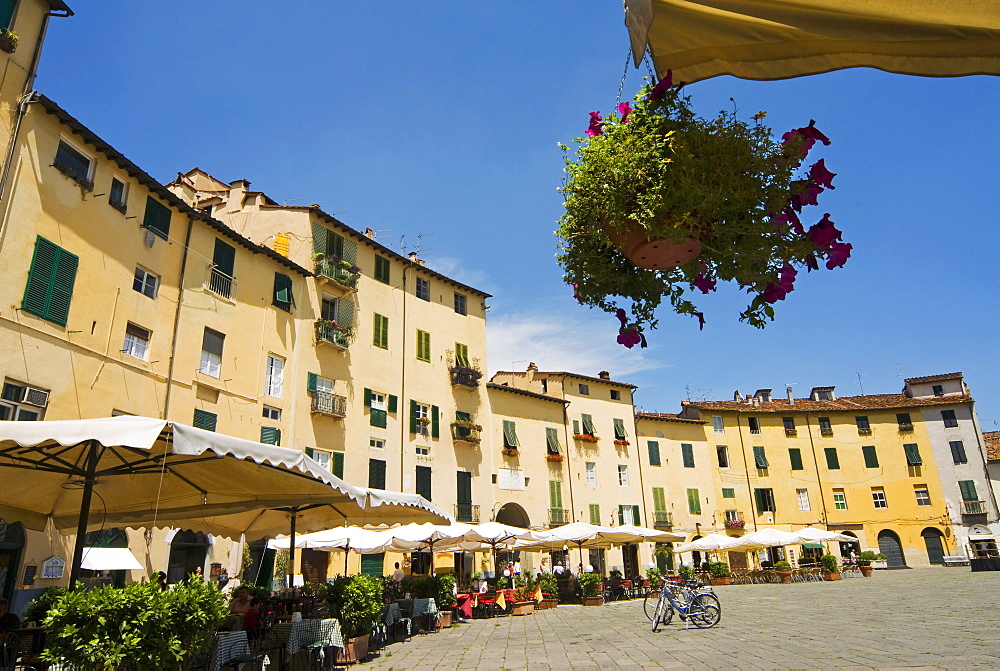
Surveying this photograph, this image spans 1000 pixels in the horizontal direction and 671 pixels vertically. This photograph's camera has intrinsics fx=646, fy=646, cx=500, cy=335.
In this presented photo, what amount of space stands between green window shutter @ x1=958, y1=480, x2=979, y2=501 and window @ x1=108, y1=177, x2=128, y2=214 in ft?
163

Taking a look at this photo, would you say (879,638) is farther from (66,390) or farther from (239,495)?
(66,390)

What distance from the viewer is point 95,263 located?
54.4ft

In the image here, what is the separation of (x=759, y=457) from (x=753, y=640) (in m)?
→ 36.4

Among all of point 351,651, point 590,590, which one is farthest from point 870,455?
point 351,651

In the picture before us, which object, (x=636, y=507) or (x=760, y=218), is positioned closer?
(x=760, y=218)

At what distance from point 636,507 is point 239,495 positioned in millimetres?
31721

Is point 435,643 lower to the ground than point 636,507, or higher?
lower

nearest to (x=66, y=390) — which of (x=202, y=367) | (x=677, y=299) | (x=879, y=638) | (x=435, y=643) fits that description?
(x=202, y=367)

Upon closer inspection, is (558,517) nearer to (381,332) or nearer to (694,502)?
(694,502)

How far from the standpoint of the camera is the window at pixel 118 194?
17469 millimetres

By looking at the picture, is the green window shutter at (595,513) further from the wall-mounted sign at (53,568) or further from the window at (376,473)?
the wall-mounted sign at (53,568)

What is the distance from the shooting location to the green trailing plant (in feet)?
18.4

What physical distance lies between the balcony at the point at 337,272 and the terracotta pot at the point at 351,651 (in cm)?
1694

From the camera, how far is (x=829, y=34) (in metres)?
1.85
